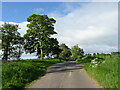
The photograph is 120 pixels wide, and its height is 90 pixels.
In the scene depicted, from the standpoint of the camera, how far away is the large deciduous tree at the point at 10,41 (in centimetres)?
4244

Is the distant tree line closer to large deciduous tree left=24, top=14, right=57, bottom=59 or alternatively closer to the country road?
large deciduous tree left=24, top=14, right=57, bottom=59

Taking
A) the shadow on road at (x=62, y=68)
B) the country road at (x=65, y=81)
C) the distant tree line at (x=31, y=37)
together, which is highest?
the distant tree line at (x=31, y=37)

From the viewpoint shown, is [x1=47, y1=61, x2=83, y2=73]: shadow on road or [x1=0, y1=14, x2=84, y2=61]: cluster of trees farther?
[x1=0, y1=14, x2=84, y2=61]: cluster of trees

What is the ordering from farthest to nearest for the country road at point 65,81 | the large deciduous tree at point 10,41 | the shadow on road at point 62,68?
the large deciduous tree at point 10,41, the shadow on road at point 62,68, the country road at point 65,81

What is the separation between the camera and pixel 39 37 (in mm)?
48969

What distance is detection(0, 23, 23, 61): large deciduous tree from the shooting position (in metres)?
42.4

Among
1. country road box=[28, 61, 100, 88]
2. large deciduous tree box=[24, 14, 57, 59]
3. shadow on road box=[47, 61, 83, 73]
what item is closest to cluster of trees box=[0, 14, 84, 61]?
large deciduous tree box=[24, 14, 57, 59]

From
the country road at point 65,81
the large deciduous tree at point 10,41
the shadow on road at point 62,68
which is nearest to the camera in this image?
the country road at point 65,81

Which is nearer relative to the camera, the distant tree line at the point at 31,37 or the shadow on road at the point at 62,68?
the shadow on road at the point at 62,68

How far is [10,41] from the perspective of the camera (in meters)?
43.6

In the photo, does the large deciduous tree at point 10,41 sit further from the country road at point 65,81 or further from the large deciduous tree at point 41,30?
the country road at point 65,81

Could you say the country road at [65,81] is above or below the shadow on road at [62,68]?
above

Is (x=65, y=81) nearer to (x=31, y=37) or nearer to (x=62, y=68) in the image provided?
(x=62, y=68)

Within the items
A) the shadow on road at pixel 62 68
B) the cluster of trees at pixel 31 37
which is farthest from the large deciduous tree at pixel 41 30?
the shadow on road at pixel 62 68
